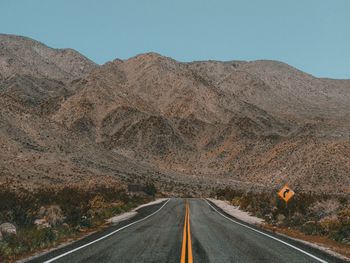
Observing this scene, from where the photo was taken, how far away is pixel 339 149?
8881cm

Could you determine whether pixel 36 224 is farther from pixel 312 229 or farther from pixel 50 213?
pixel 312 229

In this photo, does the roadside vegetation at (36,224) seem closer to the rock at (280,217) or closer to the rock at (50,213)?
the rock at (50,213)

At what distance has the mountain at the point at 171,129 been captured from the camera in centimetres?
8300

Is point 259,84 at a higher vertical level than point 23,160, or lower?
higher

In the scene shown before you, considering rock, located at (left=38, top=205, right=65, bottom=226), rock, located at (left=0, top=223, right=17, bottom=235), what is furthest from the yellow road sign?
rock, located at (left=0, top=223, right=17, bottom=235)

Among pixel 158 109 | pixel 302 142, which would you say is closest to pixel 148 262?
pixel 302 142

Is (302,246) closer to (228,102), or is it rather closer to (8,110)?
(8,110)

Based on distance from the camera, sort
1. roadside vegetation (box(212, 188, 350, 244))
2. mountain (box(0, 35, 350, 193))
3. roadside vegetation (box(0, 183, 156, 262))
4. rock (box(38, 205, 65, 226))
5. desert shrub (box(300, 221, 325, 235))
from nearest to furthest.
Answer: roadside vegetation (box(0, 183, 156, 262)) → roadside vegetation (box(212, 188, 350, 244)) → desert shrub (box(300, 221, 325, 235)) → rock (box(38, 205, 65, 226)) → mountain (box(0, 35, 350, 193))

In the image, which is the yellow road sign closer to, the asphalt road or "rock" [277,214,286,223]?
"rock" [277,214,286,223]

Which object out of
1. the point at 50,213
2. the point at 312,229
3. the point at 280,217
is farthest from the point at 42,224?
the point at 280,217

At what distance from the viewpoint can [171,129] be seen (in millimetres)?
121312

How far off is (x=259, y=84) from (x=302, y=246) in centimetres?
16376

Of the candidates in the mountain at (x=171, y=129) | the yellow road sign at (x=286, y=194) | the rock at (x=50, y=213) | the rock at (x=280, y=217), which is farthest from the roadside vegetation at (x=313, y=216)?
the mountain at (x=171, y=129)

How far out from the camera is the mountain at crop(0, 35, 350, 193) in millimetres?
83000
